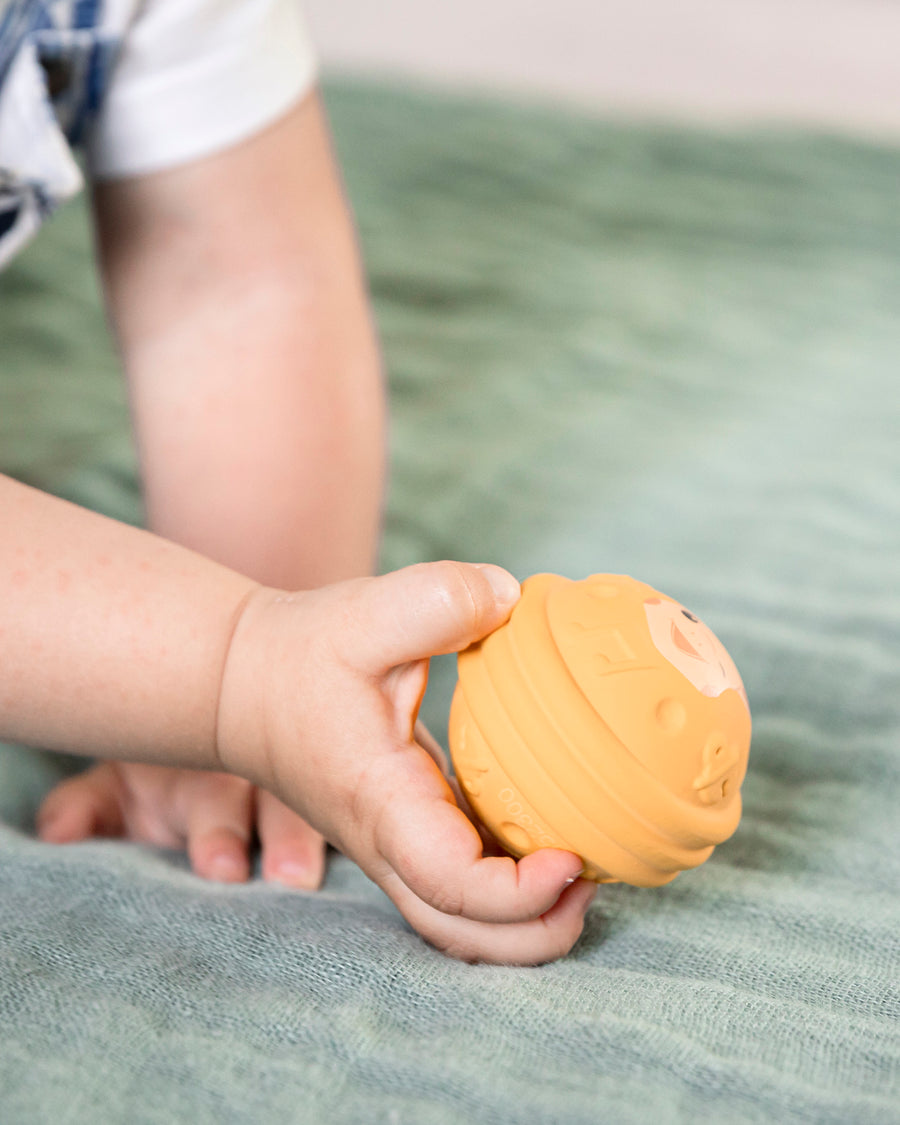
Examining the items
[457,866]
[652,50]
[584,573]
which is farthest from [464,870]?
[652,50]

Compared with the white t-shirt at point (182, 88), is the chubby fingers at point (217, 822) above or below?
below

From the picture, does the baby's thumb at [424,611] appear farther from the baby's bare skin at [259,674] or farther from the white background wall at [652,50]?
the white background wall at [652,50]

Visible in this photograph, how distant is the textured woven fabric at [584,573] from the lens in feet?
1.20

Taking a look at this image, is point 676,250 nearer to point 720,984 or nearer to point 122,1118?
point 720,984

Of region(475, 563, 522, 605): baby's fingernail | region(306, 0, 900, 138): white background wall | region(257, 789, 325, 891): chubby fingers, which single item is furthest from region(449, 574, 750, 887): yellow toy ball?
region(306, 0, 900, 138): white background wall

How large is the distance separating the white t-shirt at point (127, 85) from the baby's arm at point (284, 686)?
248 millimetres

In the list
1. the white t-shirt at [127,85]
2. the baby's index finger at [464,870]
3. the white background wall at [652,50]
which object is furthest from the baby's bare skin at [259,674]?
the white background wall at [652,50]


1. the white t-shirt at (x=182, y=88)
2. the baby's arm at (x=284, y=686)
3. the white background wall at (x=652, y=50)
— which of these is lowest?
the white background wall at (x=652, y=50)

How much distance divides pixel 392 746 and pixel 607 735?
0.09 meters

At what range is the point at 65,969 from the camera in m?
0.42

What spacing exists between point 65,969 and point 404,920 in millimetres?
145

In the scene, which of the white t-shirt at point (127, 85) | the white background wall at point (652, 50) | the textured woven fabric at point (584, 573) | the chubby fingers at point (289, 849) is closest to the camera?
the textured woven fabric at point (584, 573)

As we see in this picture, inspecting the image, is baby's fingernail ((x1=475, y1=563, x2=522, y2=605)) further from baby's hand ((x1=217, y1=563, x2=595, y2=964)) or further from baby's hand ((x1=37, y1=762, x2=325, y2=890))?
baby's hand ((x1=37, y1=762, x2=325, y2=890))

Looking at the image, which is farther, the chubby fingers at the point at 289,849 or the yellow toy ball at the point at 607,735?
the chubby fingers at the point at 289,849
